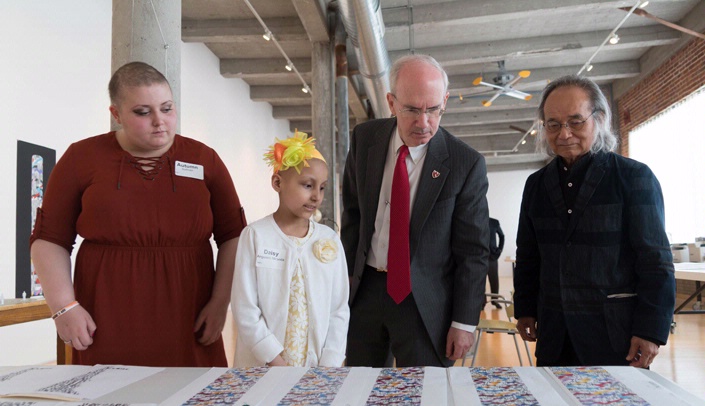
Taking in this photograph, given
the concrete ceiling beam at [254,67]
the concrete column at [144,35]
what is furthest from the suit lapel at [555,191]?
the concrete ceiling beam at [254,67]

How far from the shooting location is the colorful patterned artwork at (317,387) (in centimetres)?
112

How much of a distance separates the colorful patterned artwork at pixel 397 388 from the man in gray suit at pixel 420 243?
58 cm

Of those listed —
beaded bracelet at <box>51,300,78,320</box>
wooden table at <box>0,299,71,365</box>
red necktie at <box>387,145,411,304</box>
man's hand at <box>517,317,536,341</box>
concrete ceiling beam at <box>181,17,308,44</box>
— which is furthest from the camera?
concrete ceiling beam at <box>181,17,308,44</box>

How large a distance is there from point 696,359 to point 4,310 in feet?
19.1

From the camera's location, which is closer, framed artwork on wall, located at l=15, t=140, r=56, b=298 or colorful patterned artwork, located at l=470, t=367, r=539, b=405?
colorful patterned artwork, located at l=470, t=367, r=539, b=405

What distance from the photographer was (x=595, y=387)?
1.18 m

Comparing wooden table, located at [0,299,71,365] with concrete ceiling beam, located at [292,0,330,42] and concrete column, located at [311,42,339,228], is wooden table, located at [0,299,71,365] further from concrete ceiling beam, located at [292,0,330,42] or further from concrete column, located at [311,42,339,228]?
concrete ceiling beam, located at [292,0,330,42]

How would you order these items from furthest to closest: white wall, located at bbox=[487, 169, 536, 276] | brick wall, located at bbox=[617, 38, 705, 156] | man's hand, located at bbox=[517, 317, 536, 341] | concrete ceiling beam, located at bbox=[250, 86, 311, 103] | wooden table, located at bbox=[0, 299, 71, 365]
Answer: white wall, located at bbox=[487, 169, 536, 276], concrete ceiling beam, located at bbox=[250, 86, 311, 103], brick wall, located at bbox=[617, 38, 705, 156], wooden table, located at bbox=[0, 299, 71, 365], man's hand, located at bbox=[517, 317, 536, 341]

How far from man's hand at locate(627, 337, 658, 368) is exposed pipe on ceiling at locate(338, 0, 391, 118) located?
489 cm

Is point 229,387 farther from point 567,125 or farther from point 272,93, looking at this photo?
point 272,93

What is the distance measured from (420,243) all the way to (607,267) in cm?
61

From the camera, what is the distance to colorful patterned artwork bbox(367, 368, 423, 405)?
1.12 metres

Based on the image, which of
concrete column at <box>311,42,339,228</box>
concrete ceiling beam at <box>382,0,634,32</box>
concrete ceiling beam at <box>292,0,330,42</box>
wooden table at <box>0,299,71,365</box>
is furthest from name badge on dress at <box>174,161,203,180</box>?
concrete ceiling beam at <box>382,0,634,32</box>

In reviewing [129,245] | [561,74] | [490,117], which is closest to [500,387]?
[129,245]
